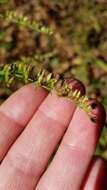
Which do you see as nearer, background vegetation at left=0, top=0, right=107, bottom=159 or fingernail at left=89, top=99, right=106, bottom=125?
fingernail at left=89, top=99, right=106, bottom=125

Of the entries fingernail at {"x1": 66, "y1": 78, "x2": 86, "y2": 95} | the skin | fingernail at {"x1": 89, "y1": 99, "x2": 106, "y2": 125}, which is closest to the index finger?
the skin

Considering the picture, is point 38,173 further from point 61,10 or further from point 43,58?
point 61,10

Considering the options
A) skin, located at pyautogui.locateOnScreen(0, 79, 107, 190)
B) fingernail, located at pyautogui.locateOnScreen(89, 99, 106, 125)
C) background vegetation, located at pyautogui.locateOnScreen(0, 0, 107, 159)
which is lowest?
background vegetation, located at pyautogui.locateOnScreen(0, 0, 107, 159)

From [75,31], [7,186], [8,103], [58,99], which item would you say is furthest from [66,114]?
[75,31]

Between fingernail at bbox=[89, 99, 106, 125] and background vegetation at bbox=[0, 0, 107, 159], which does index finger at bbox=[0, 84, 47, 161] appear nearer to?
fingernail at bbox=[89, 99, 106, 125]

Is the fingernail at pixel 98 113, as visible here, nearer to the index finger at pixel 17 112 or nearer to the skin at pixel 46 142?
the skin at pixel 46 142
